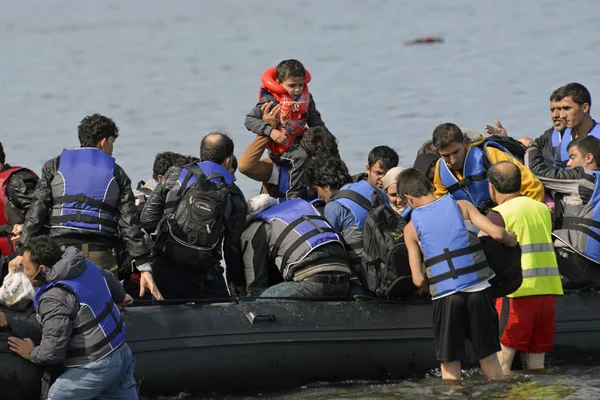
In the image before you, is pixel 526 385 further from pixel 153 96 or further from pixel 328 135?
pixel 153 96

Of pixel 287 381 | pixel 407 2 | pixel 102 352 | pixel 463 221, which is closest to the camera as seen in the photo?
pixel 102 352

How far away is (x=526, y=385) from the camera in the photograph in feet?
23.6

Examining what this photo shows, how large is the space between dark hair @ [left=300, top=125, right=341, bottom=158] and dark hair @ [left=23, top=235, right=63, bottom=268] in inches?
98.7

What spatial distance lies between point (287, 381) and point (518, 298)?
5.19 ft

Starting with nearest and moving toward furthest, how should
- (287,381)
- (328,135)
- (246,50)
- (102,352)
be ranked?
(102,352) → (287,381) → (328,135) → (246,50)

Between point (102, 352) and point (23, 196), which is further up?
point (23, 196)

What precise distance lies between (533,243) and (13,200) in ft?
11.4

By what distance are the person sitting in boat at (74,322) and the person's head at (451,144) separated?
2.77 m

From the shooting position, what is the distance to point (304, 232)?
722 cm

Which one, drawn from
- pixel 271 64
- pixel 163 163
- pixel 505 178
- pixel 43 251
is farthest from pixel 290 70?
pixel 271 64

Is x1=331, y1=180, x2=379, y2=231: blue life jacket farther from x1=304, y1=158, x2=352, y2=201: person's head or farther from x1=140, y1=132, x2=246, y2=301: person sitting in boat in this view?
x1=140, y1=132, x2=246, y2=301: person sitting in boat

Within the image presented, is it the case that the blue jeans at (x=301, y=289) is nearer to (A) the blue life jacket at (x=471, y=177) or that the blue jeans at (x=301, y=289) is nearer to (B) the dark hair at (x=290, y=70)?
(A) the blue life jacket at (x=471, y=177)

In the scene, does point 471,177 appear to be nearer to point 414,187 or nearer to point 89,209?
point 414,187

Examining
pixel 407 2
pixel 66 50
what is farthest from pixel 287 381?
pixel 407 2
